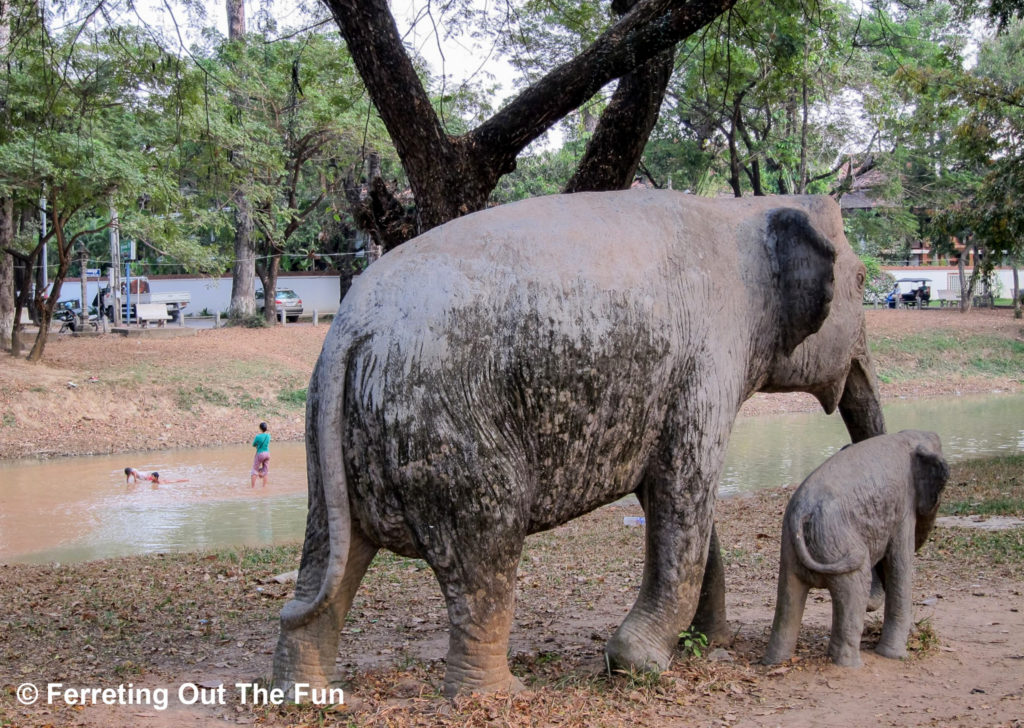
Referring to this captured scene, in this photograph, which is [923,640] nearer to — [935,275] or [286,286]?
[286,286]

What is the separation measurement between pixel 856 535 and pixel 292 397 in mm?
19199

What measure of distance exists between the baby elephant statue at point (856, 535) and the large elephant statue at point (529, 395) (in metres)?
0.57

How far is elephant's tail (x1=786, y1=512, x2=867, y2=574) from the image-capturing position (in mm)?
4801

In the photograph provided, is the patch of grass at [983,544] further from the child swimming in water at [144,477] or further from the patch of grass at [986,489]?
the child swimming in water at [144,477]

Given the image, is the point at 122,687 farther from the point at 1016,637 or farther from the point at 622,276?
the point at 1016,637

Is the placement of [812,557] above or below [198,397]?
above

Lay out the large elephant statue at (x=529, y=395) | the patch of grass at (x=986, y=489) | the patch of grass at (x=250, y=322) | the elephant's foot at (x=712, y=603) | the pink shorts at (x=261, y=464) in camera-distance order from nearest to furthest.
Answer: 1. the large elephant statue at (x=529, y=395)
2. the elephant's foot at (x=712, y=603)
3. the patch of grass at (x=986, y=489)
4. the pink shorts at (x=261, y=464)
5. the patch of grass at (x=250, y=322)

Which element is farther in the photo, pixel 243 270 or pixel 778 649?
pixel 243 270

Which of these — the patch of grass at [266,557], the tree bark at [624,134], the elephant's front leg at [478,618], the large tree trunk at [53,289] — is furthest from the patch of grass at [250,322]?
the elephant's front leg at [478,618]

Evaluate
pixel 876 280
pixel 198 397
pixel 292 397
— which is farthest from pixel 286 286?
pixel 876 280

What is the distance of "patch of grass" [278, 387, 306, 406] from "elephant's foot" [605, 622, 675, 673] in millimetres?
18579

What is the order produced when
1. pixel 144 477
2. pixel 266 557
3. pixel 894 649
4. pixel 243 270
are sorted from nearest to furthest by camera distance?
pixel 894 649 → pixel 266 557 → pixel 144 477 → pixel 243 270

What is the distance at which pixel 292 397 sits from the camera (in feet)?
75.1

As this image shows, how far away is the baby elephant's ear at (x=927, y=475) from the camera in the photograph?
5086mm
